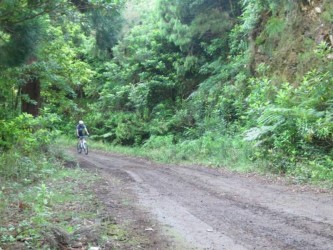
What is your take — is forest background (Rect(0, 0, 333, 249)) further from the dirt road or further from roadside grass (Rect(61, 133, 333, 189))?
the dirt road

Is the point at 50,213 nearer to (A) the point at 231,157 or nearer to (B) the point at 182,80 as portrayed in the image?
(A) the point at 231,157

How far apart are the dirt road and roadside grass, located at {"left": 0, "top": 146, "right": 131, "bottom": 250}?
0.65 meters

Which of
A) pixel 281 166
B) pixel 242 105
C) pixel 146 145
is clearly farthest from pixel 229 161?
pixel 146 145

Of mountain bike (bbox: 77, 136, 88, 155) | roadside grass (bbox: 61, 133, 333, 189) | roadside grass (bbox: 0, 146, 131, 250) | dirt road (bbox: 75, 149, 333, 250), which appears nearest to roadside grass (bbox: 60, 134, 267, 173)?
roadside grass (bbox: 61, 133, 333, 189)

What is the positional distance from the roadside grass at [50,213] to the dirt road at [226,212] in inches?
25.5

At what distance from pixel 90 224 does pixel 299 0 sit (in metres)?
14.6

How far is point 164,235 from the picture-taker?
6.05 meters

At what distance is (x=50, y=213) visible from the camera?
6262mm

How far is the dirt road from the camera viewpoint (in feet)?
18.8

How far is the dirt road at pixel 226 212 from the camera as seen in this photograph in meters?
5.72

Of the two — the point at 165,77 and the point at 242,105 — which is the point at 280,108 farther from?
the point at 165,77

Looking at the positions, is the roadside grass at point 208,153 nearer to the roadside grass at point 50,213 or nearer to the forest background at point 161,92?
the forest background at point 161,92

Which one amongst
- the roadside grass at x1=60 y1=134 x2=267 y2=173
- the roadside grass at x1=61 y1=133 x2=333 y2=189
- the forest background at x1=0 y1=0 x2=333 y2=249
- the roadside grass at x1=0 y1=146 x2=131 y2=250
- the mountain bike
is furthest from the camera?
the mountain bike

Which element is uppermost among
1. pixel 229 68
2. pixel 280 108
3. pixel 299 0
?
pixel 299 0
